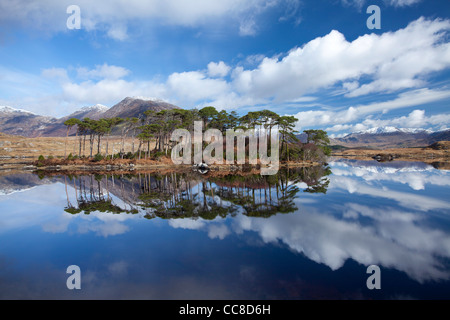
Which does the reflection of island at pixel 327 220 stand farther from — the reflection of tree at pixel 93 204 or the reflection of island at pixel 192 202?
the reflection of tree at pixel 93 204

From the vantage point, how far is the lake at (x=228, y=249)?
530 centimetres

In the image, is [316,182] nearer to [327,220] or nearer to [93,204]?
[327,220]

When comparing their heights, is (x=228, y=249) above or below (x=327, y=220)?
below

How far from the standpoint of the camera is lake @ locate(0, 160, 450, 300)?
5.30m

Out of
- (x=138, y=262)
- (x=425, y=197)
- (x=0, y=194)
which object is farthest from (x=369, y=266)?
(x=0, y=194)

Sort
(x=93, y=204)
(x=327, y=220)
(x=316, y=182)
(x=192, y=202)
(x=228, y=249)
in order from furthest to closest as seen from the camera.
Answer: (x=316, y=182)
(x=192, y=202)
(x=93, y=204)
(x=327, y=220)
(x=228, y=249)

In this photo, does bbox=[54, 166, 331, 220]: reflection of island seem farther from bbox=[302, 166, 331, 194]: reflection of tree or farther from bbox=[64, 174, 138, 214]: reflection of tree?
bbox=[302, 166, 331, 194]: reflection of tree

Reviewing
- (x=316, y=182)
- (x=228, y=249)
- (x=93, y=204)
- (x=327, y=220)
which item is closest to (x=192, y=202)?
(x=93, y=204)

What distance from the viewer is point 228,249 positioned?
7.45 meters

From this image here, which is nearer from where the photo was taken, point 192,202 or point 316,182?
point 192,202

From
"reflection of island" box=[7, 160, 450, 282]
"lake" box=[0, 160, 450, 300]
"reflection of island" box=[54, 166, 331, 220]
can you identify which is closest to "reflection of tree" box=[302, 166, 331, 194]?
"reflection of island" box=[54, 166, 331, 220]
